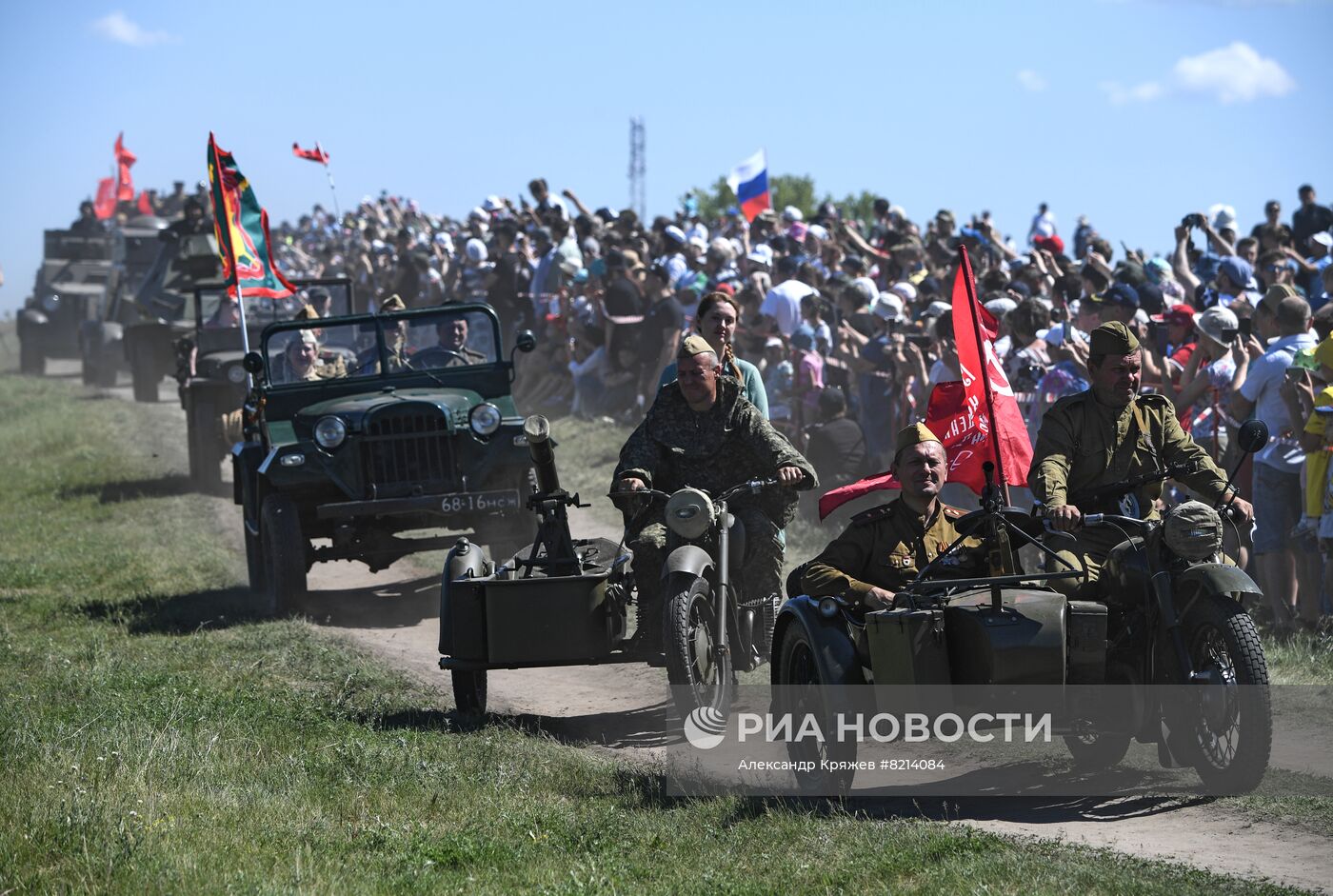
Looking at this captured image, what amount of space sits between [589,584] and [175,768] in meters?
2.09

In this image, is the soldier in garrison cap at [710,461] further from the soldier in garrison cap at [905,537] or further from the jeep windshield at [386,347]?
the jeep windshield at [386,347]

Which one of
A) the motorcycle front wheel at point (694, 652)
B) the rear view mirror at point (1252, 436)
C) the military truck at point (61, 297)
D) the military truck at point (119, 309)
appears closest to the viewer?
the rear view mirror at point (1252, 436)

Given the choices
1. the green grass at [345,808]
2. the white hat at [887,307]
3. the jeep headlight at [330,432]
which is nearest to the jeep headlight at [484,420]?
the jeep headlight at [330,432]

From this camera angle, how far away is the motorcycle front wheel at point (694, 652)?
763cm

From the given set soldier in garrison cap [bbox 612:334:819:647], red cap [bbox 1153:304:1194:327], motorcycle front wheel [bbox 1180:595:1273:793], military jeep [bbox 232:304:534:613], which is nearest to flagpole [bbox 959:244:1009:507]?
soldier in garrison cap [bbox 612:334:819:647]

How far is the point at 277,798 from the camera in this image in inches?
265

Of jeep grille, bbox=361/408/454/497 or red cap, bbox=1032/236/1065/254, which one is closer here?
jeep grille, bbox=361/408/454/497

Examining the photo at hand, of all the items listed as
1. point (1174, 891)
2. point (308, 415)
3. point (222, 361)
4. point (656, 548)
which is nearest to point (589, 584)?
point (656, 548)

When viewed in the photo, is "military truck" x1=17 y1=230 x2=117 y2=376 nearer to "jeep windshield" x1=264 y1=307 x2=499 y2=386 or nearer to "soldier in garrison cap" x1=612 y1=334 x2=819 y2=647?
"jeep windshield" x1=264 y1=307 x2=499 y2=386

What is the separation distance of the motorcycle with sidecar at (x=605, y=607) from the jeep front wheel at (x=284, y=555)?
3387 millimetres

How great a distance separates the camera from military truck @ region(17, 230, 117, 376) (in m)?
34.2

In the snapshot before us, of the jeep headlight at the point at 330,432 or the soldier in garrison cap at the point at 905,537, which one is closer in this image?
the soldier in garrison cap at the point at 905,537

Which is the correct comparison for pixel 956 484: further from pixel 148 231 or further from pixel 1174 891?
pixel 148 231

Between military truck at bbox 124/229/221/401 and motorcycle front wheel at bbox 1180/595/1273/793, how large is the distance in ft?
67.2
